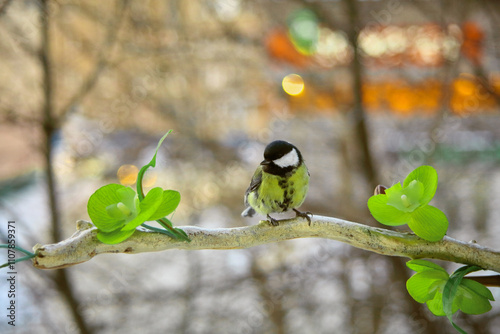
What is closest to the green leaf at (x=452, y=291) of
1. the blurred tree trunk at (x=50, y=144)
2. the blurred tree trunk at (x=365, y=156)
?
the blurred tree trunk at (x=365, y=156)

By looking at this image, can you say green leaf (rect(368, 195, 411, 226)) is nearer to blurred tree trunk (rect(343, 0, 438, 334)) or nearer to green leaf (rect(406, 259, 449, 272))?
green leaf (rect(406, 259, 449, 272))

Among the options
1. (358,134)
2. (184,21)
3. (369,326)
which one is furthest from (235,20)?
(369,326)

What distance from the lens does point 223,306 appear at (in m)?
1.16

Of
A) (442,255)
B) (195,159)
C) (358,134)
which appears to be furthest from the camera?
(195,159)

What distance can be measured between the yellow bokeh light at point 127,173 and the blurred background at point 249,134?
0.01m

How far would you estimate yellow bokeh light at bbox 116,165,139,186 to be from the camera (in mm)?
1073

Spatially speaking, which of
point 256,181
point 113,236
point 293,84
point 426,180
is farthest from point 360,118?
point 113,236

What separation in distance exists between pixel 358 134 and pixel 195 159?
442 mm

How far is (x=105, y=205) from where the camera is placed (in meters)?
0.29

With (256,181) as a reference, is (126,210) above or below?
below

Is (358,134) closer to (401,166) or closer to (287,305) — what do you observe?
(401,166)

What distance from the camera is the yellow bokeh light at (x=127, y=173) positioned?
107cm

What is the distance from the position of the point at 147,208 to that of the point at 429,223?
20 centimetres

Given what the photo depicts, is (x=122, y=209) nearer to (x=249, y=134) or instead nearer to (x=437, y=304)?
(x=437, y=304)
